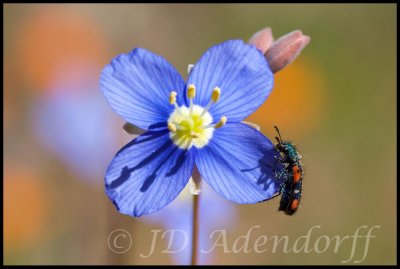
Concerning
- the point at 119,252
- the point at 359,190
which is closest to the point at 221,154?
the point at 119,252

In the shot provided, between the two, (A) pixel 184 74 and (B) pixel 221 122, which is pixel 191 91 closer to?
(B) pixel 221 122

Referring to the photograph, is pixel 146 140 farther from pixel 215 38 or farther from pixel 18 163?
pixel 215 38

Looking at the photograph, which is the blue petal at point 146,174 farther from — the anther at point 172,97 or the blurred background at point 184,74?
the blurred background at point 184,74
